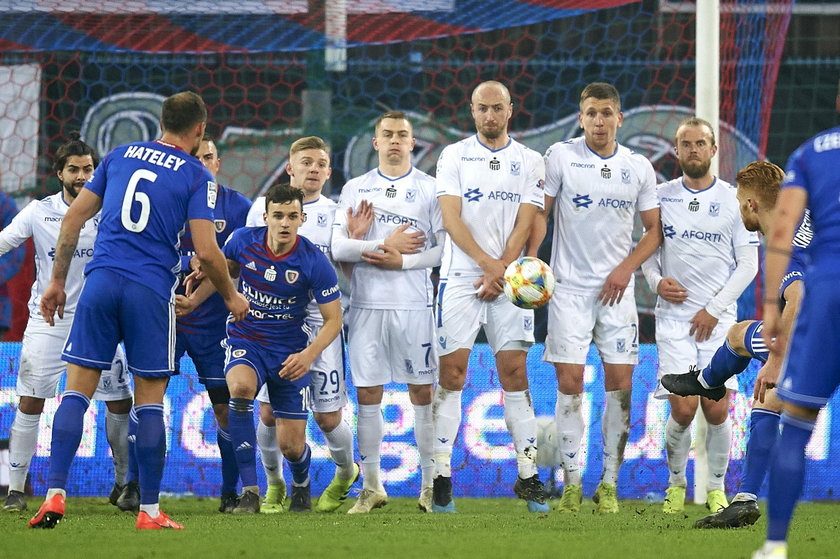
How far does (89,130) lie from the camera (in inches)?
483

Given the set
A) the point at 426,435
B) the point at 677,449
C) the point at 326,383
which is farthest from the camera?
the point at 677,449

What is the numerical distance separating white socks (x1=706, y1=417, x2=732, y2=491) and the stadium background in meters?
1.13

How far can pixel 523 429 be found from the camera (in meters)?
7.57

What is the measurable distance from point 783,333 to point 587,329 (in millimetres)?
2241

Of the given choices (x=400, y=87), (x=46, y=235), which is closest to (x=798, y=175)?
(x=46, y=235)

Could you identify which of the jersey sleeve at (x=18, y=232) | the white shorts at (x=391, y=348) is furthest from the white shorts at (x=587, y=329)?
the jersey sleeve at (x=18, y=232)

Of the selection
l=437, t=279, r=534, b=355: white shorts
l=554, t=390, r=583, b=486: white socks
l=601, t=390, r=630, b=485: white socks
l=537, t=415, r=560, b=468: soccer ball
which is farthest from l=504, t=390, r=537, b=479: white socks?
l=537, t=415, r=560, b=468: soccer ball

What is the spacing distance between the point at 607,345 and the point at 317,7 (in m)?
4.06

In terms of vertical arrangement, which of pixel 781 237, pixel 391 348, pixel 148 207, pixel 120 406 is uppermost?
pixel 148 207

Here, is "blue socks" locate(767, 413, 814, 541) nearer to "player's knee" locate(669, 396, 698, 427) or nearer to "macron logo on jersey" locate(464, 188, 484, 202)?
"player's knee" locate(669, 396, 698, 427)

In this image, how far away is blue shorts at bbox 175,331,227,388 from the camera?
759cm

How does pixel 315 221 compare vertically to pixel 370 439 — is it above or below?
above

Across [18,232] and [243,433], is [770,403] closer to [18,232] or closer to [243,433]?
[243,433]

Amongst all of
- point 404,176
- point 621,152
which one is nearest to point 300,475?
point 404,176
